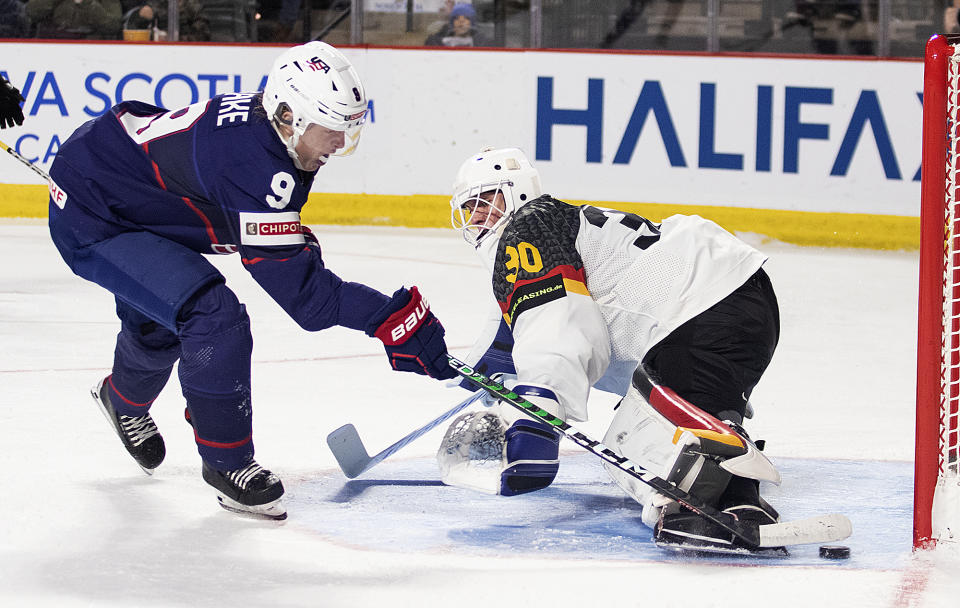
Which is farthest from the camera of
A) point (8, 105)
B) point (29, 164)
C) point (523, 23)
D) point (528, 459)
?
point (523, 23)

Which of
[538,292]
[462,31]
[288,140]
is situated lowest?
[538,292]

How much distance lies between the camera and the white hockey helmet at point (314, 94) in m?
2.42

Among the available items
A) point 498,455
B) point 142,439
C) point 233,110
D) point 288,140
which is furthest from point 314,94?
point 142,439

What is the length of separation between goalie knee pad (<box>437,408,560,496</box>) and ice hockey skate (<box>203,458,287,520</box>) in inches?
12.7

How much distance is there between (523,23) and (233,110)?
15.1 ft

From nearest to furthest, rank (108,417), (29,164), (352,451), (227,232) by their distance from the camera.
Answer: (227,232) → (352,451) → (108,417) → (29,164)

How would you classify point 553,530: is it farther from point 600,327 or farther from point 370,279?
point 370,279

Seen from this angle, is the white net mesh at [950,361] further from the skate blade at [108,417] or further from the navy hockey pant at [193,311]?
the skate blade at [108,417]

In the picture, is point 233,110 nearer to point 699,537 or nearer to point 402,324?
point 402,324

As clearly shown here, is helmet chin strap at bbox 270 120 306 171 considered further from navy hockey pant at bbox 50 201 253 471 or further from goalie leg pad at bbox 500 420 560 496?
goalie leg pad at bbox 500 420 560 496

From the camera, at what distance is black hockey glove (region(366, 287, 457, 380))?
2.46m

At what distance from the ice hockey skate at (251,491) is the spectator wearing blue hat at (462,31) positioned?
4804mm

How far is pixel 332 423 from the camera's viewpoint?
3277 mm

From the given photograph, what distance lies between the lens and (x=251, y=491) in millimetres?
2471
